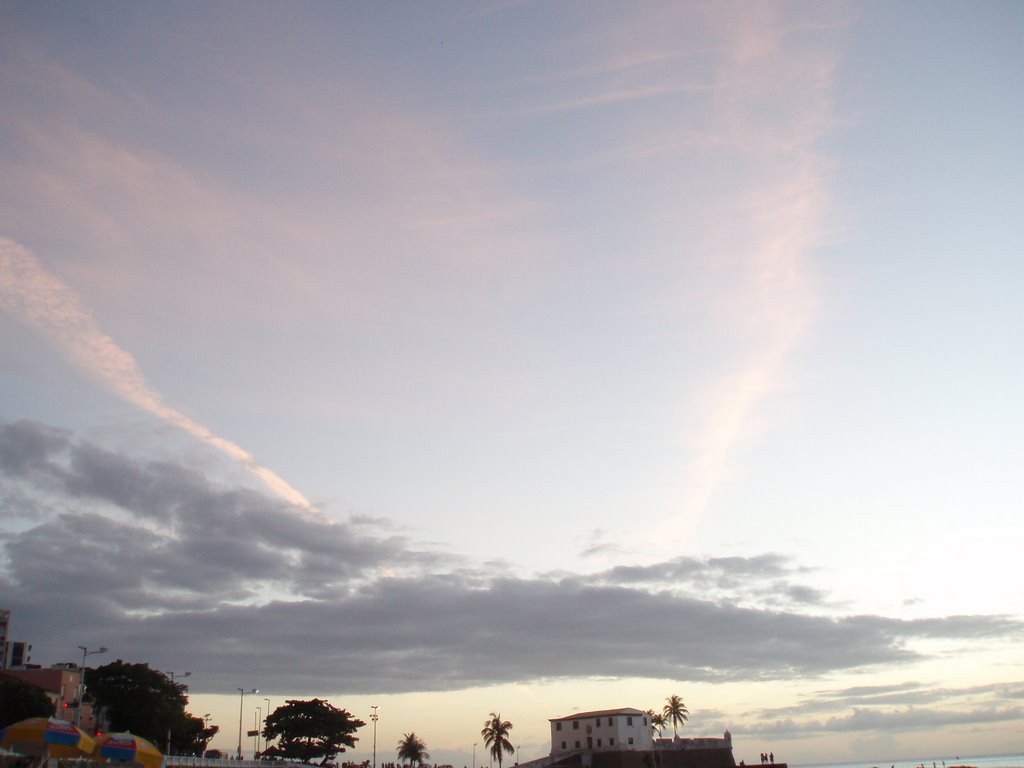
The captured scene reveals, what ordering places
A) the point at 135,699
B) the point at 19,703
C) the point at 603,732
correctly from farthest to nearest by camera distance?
1. the point at 603,732
2. the point at 135,699
3. the point at 19,703

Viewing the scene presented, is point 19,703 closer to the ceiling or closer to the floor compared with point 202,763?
closer to the ceiling

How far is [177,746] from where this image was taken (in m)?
127

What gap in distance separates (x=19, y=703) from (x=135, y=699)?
20846 mm

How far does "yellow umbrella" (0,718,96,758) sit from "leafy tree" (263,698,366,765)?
93.0 metres

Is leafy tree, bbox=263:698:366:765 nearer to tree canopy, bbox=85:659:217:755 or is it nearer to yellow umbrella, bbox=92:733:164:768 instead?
tree canopy, bbox=85:659:217:755

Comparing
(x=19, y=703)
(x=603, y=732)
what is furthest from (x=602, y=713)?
(x=19, y=703)

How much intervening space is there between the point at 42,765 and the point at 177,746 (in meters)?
102

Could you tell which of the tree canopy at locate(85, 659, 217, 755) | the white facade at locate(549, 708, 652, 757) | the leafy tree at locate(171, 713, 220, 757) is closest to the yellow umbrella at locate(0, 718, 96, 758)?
the tree canopy at locate(85, 659, 217, 755)

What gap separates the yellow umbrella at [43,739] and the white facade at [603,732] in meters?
92.5

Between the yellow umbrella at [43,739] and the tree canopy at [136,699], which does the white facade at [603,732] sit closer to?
the tree canopy at [136,699]

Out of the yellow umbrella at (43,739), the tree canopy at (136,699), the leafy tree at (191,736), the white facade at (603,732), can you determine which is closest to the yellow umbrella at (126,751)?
the yellow umbrella at (43,739)

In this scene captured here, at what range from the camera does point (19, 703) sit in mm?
86375

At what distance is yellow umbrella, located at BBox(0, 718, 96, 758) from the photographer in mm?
34594

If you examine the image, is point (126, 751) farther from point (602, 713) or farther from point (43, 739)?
point (602, 713)
